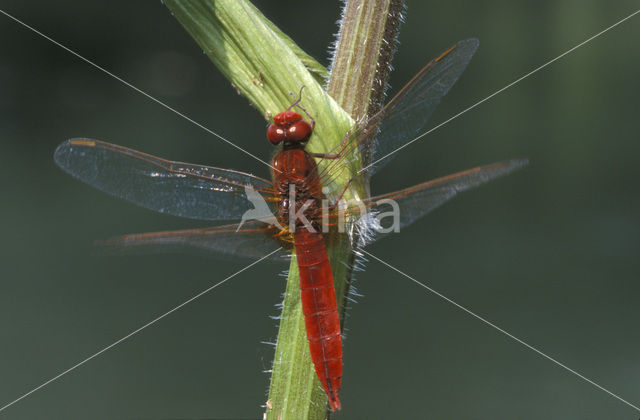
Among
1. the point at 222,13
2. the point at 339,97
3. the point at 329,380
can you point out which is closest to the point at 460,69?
the point at 339,97

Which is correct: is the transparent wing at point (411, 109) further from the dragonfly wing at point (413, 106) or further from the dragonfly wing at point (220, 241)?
the dragonfly wing at point (220, 241)

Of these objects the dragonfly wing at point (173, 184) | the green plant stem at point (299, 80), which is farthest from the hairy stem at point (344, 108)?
the dragonfly wing at point (173, 184)

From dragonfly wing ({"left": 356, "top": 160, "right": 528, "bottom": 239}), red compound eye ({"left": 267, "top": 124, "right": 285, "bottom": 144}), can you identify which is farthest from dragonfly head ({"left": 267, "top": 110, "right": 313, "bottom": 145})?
dragonfly wing ({"left": 356, "top": 160, "right": 528, "bottom": 239})

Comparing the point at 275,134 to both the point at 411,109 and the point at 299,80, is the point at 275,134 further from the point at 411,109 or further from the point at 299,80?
the point at 411,109

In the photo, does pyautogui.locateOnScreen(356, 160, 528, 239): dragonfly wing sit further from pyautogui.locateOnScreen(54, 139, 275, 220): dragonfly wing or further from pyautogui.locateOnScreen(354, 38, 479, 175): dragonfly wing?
pyautogui.locateOnScreen(54, 139, 275, 220): dragonfly wing

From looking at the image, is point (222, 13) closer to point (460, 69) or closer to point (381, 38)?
point (381, 38)

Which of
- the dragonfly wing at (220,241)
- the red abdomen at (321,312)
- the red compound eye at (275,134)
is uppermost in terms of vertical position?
the red compound eye at (275,134)
